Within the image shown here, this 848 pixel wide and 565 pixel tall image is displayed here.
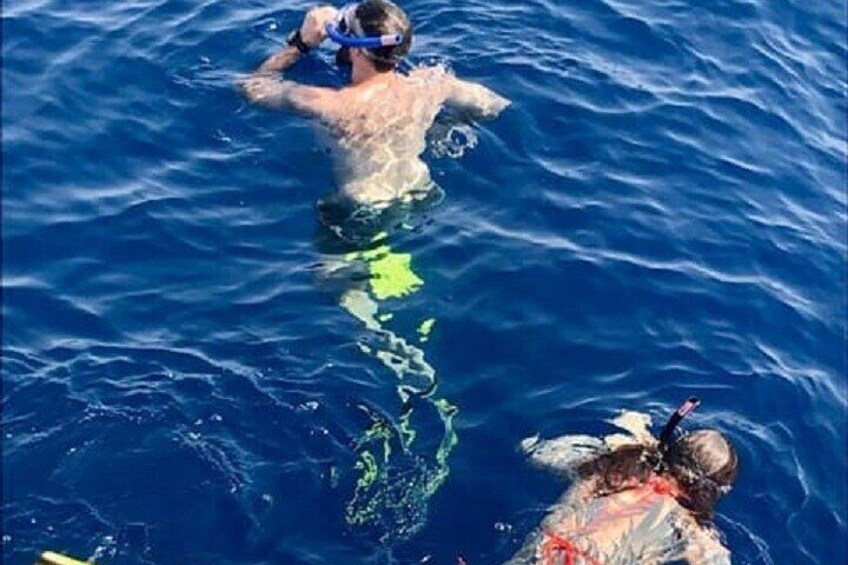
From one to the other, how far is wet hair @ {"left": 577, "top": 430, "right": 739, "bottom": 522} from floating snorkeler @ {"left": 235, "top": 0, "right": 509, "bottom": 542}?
43.2 inches

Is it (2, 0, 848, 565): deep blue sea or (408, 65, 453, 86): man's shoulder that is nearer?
(2, 0, 848, 565): deep blue sea

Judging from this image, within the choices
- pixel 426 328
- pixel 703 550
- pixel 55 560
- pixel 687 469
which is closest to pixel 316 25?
pixel 426 328

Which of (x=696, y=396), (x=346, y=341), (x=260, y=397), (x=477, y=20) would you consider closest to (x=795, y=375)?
(x=696, y=396)

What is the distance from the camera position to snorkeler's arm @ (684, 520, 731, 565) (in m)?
7.60

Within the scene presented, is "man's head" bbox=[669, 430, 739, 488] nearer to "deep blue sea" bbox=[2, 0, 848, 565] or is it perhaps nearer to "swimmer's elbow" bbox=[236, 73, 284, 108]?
"deep blue sea" bbox=[2, 0, 848, 565]

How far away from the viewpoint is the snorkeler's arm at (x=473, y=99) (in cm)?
1056

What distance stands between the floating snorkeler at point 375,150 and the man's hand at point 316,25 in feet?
0.03

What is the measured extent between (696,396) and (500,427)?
5.25 ft

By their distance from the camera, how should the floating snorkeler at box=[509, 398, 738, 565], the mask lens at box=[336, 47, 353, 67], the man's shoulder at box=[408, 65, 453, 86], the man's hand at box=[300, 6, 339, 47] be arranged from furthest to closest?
the man's shoulder at box=[408, 65, 453, 86], the mask lens at box=[336, 47, 353, 67], the man's hand at box=[300, 6, 339, 47], the floating snorkeler at box=[509, 398, 738, 565]

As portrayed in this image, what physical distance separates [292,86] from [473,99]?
1.57 metres

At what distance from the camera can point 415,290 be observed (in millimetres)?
9367

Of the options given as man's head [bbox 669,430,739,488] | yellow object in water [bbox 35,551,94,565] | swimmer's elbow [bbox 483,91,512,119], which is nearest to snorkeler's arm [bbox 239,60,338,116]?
swimmer's elbow [bbox 483,91,512,119]

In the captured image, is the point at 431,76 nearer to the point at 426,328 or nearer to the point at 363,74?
the point at 363,74

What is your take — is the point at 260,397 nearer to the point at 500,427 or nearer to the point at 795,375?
the point at 500,427
